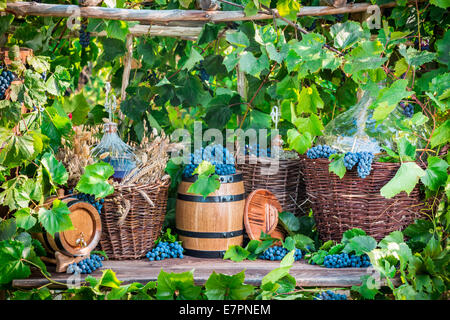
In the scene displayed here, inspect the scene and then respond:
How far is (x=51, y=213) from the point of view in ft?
5.63

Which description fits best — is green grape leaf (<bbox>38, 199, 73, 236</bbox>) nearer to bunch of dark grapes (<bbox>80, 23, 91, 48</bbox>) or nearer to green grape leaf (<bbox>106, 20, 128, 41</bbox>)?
green grape leaf (<bbox>106, 20, 128, 41</bbox>)

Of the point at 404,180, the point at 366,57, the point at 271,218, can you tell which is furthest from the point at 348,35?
the point at 271,218

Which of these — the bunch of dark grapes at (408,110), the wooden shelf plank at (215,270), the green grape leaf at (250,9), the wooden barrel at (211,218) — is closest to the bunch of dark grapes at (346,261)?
the wooden shelf plank at (215,270)

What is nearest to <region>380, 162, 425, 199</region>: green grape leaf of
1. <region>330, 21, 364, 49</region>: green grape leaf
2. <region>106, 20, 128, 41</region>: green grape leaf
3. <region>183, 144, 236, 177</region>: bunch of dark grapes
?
<region>330, 21, 364, 49</region>: green grape leaf

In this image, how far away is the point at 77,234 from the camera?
187cm

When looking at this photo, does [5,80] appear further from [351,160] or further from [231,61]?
[351,160]

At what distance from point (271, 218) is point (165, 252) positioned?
47cm

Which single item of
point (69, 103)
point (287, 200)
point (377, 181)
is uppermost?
point (69, 103)

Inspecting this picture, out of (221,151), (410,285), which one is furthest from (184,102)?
(410,285)

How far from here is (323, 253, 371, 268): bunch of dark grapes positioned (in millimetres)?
1911

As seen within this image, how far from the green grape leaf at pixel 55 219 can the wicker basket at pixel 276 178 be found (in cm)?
80

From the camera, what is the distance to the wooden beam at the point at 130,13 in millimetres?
1921
